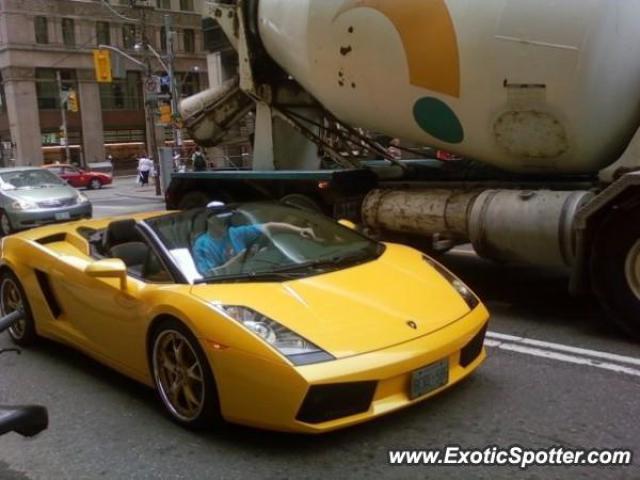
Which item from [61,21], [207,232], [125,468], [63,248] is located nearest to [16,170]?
[63,248]

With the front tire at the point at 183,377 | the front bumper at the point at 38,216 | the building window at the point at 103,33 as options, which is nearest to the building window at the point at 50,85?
the building window at the point at 103,33

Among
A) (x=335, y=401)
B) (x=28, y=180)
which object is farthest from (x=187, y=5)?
(x=335, y=401)

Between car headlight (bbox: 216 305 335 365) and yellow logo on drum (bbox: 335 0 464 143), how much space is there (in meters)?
3.47

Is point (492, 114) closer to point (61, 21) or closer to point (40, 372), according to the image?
point (40, 372)

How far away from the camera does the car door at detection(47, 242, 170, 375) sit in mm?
4160

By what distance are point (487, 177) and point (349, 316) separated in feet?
13.0

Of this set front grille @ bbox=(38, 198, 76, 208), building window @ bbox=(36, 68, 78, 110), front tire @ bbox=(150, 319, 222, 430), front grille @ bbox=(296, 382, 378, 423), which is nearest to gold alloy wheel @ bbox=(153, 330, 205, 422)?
front tire @ bbox=(150, 319, 222, 430)

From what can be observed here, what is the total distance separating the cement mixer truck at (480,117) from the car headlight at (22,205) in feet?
24.3

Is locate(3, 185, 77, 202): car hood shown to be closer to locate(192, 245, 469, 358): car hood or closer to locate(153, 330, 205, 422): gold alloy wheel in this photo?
locate(153, 330, 205, 422): gold alloy wheel

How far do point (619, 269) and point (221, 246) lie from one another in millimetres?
2815

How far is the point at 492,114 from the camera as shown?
6.20 m

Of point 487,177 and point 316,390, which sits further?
point 487,177

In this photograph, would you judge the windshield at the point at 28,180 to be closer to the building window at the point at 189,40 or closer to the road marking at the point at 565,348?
the road marking at the point at 565,348

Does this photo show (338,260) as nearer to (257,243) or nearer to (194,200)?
(257,243)
